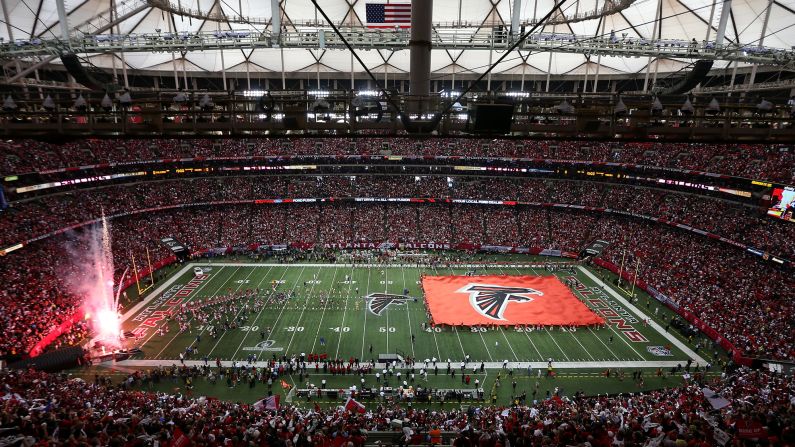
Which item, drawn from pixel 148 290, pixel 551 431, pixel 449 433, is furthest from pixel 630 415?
pixel 148 290

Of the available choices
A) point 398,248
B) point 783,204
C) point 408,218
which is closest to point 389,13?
point 398,248

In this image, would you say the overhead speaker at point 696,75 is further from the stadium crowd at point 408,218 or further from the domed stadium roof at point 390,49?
the stadium crowd at point 408,218

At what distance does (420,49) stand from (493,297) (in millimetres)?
27136

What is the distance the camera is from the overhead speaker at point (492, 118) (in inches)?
405

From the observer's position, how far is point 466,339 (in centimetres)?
2817

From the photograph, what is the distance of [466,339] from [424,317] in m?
3.95

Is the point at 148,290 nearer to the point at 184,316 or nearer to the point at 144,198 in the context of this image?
the point at 184,316

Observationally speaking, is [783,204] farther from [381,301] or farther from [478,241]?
[381,301]

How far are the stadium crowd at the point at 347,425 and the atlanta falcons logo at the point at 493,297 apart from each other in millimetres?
15848

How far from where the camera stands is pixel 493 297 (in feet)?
112

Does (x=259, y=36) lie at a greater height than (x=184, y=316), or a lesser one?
greater

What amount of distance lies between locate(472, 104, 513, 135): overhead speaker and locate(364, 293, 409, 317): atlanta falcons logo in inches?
903

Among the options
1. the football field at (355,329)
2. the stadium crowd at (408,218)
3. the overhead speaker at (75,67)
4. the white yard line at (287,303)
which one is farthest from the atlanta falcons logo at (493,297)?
the overhead speaker at (75,67)

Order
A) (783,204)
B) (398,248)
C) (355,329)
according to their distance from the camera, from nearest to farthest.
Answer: (355,329) → (783,204) → (398,248)
